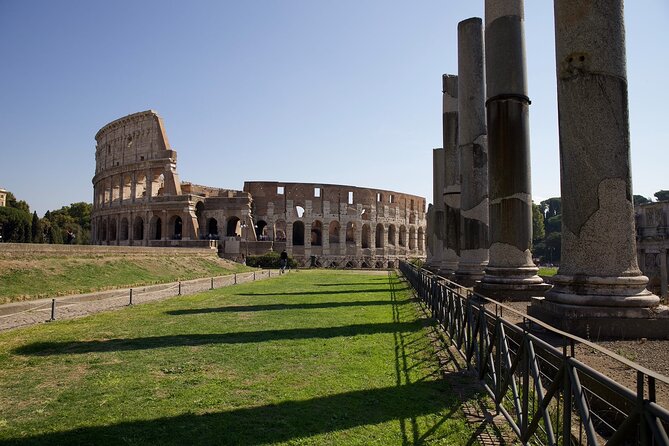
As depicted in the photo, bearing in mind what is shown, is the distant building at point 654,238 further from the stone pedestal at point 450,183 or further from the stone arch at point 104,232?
the stone arch at point 104,232

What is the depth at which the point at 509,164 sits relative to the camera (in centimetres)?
762

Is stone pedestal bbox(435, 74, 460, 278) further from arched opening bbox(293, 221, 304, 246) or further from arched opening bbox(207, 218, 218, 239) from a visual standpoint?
arched opening bbox(293, 221, 304, 246)

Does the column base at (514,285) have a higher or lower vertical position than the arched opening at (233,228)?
lower

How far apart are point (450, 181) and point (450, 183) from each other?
82mm

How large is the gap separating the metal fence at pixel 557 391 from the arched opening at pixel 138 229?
42.5 metres

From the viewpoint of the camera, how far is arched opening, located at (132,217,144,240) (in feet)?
143

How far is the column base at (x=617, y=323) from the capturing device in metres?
4.56

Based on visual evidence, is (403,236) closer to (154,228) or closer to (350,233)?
(350,233)

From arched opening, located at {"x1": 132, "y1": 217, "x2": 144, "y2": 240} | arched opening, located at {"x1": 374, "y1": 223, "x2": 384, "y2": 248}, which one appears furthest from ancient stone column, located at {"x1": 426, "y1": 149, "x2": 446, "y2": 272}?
arched opening, located at {"x1": 132, "y1": 217, "x2": 144, "y2": 240}

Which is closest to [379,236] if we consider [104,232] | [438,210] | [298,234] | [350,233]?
[350,233]

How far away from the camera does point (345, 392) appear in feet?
14.9

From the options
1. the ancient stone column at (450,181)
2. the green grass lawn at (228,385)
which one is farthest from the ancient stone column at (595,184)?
the ancient stone column at (450,181)

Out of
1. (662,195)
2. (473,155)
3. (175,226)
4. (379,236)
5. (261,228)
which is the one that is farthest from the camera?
(662,195)

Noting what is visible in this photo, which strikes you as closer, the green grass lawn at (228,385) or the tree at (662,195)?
the green grass lawn at (228,385)
